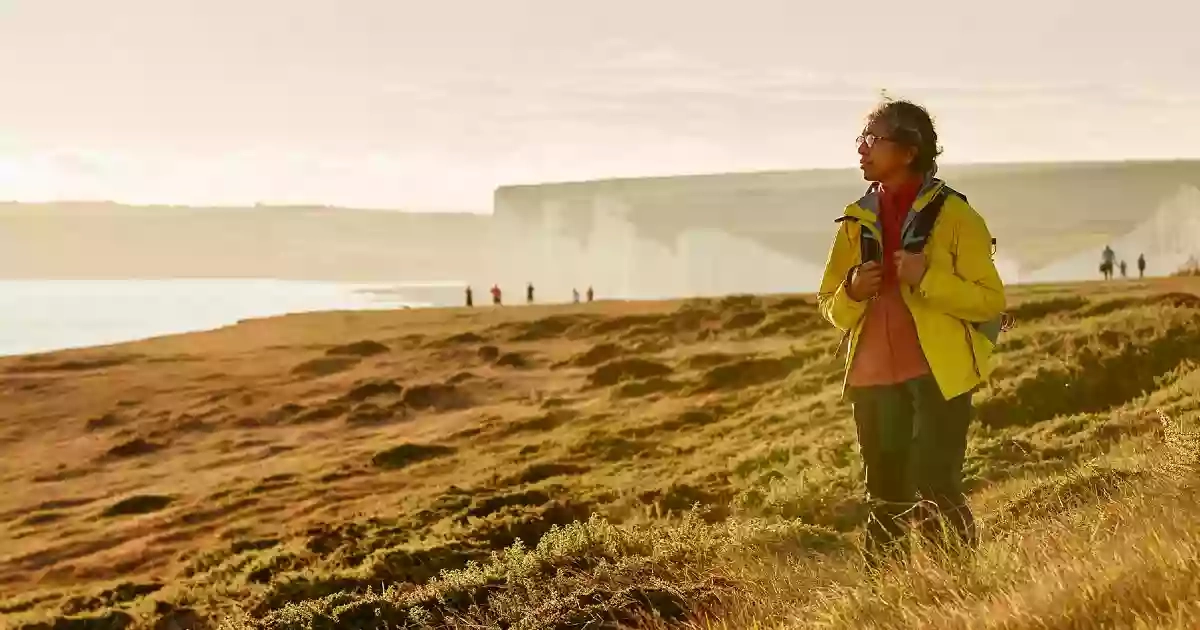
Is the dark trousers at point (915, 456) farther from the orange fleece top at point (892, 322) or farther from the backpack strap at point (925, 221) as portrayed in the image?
the backpack strap at point (925, 221)

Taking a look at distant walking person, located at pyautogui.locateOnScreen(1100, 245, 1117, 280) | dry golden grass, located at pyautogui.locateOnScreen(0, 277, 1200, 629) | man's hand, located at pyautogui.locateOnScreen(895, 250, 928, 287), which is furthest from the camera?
distant walking person, located at pyautogui.locateOnScreen(1100, 245, 1117, 280)

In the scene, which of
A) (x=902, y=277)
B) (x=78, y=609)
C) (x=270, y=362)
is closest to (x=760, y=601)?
(x=902, y=277)

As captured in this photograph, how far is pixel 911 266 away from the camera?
3.04 metres

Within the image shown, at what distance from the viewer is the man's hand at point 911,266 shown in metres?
3.04

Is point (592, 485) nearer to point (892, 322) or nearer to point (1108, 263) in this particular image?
point (892, 322)

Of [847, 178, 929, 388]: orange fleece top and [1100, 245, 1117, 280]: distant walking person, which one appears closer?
[847, 178, 929, 388]: orange fleece top

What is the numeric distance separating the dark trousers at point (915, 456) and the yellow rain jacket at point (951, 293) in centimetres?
11

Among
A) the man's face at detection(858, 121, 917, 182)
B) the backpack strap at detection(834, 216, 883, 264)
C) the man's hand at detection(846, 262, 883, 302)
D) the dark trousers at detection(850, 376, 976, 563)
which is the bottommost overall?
the dark trousers at detection(850, 376, 976, 563)

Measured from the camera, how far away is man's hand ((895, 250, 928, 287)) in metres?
3.04

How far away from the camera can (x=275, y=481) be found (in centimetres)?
1178

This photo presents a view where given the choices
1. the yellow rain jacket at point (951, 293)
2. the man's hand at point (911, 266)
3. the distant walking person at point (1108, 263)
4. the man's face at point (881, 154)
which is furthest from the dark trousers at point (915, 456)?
the distant walking person at point (1108, 263)

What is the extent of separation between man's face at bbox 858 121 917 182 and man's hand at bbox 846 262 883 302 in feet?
0.98

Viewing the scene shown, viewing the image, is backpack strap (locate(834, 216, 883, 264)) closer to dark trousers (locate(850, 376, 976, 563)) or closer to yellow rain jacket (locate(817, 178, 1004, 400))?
yellow rain jacket (locate(817, 178, 1004, 400))

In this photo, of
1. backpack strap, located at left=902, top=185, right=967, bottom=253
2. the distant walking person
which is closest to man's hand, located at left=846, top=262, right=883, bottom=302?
backpack strap, located at left=902, top=185, right=967, bottom=253
